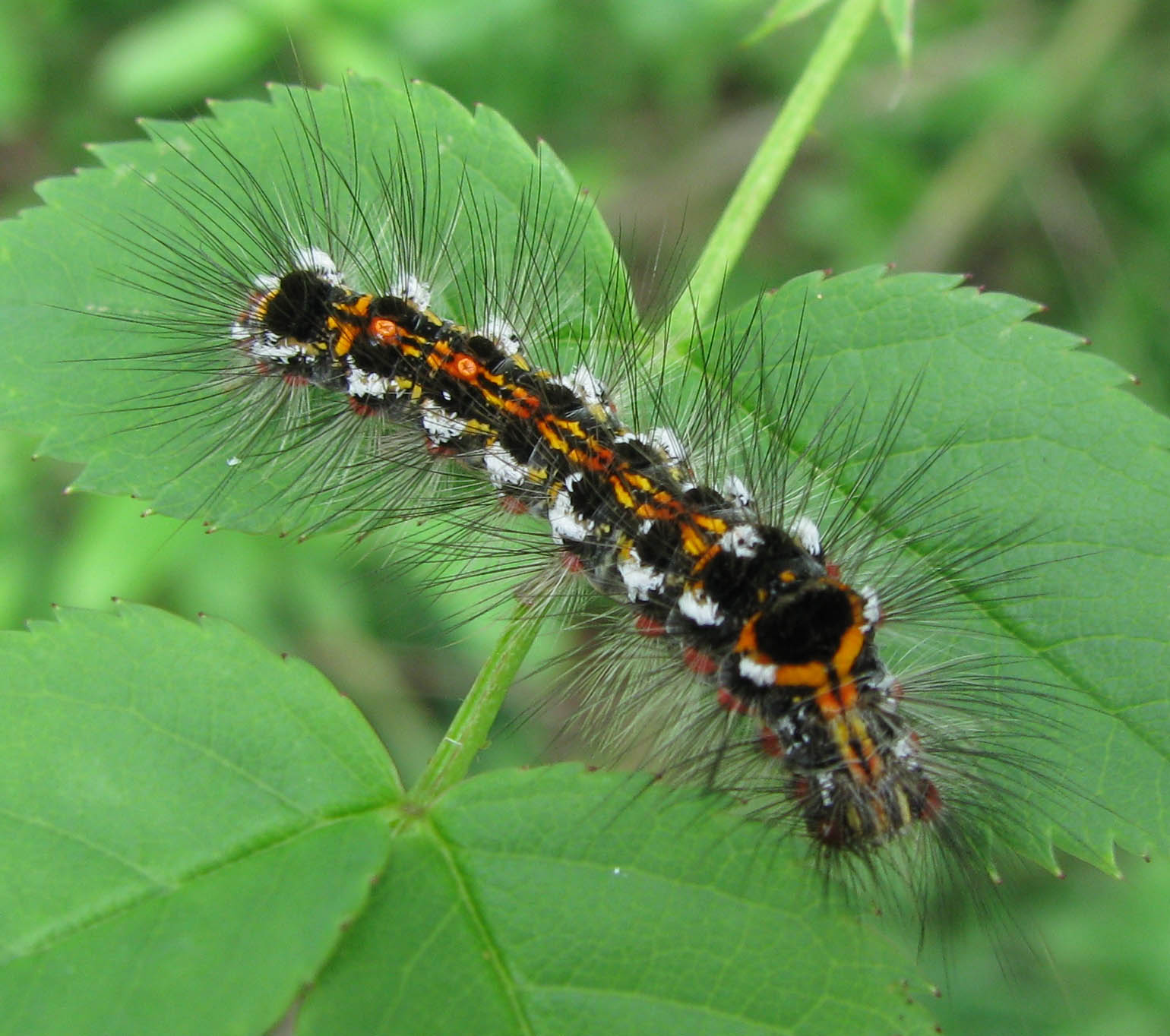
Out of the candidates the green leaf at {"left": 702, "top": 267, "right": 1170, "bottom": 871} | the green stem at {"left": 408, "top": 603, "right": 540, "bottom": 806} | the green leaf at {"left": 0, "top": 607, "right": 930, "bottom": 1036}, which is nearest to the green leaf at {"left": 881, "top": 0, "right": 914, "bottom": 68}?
the green leaf at {"left": 702, "top": 267, "right": 1170, "bottom": 871}

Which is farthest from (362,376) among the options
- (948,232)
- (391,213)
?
(948,232)

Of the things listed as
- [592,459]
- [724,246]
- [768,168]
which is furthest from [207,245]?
[768,168]

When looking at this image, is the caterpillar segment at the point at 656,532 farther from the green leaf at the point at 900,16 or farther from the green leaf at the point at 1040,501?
the green leaf at the point at 900,16

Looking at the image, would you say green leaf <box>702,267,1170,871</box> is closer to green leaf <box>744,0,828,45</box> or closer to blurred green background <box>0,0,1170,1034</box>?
green leaf <box>744,0,828,45</box>

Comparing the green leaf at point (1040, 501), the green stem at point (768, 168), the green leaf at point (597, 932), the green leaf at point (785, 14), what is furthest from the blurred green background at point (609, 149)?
the green leaf at point (597, 932)

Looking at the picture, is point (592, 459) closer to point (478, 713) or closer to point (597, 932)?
point (478, 713)

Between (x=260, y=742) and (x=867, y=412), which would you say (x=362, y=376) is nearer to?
(x=260, y=742)
